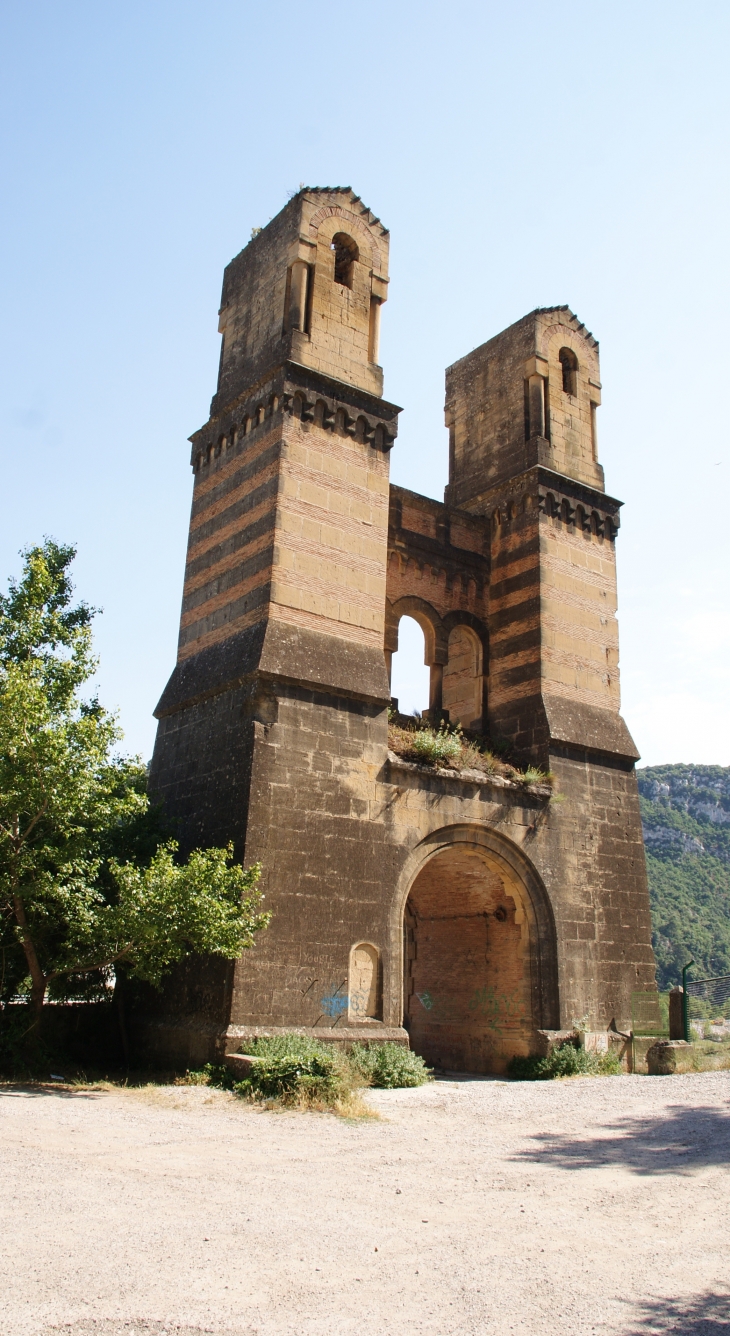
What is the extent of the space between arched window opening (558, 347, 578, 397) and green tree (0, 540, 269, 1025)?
38.6ft

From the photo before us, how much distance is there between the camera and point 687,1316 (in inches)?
195

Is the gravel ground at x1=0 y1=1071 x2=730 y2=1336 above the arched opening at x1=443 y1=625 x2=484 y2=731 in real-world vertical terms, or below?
below

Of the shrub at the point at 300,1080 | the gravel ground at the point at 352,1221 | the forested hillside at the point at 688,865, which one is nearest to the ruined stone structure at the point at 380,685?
the shrub at the point at 300,1080

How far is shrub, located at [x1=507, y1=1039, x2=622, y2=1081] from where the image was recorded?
14.9 meters

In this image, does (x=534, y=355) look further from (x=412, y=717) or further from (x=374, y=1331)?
(x=374, y=1331)

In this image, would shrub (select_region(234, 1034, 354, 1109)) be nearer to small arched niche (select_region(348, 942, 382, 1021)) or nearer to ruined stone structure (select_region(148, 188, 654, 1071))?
ruined stone structure (select_region(148, 188, 654, 1071))

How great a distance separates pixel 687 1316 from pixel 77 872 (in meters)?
9.00

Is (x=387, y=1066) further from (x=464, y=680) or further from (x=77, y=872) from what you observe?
(x=464, y=680)

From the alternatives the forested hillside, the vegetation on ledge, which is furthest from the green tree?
the forested hillside

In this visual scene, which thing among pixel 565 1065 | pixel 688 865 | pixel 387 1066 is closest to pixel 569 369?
pixel 565 1065

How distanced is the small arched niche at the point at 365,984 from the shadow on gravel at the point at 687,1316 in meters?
8.16

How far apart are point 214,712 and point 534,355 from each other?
9960 millimetres

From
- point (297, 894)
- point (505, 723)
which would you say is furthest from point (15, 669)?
point (505, 723)

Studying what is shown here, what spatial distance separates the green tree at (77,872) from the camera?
37.4ft
